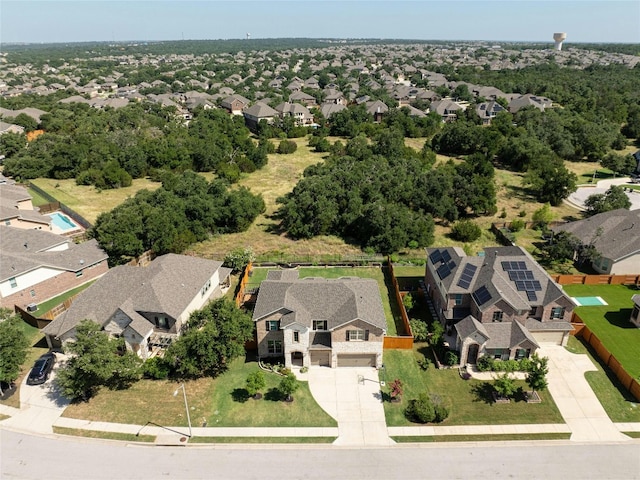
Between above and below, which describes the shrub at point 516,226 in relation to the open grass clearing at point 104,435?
below

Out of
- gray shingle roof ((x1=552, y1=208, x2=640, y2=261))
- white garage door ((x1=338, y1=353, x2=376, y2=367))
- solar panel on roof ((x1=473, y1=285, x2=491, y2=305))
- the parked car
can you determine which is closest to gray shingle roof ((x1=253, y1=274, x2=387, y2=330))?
white garage door ((x1=338, y1=353, x2=376, y2=367))

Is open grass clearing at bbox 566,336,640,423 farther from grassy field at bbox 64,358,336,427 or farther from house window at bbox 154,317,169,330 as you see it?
house window at bbox 154,317,169,330

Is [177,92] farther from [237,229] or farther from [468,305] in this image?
[468,305]

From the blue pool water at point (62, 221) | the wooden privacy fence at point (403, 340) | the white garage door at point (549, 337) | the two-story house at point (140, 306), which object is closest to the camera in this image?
the two-story house at point (140, 306)

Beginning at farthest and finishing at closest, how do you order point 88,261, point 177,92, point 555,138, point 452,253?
1. point 177,92
2. point 555,138
3. point 88,261
4. point 452,253

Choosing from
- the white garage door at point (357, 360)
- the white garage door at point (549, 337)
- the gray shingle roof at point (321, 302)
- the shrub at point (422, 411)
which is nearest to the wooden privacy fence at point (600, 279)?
the white garage door at point (549, 337)

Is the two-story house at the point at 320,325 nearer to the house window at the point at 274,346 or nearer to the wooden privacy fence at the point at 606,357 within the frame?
the house window at the point at 274,346

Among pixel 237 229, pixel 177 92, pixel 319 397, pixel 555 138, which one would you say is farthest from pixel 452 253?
pixel 177 92
